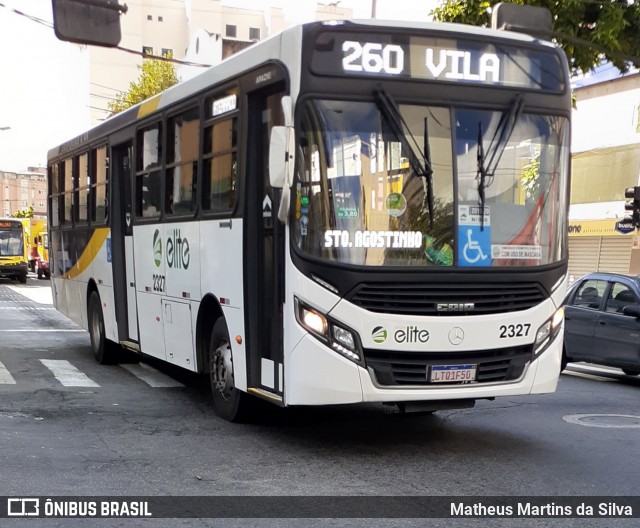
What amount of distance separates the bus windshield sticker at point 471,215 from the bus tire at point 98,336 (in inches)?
282

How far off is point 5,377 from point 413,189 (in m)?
6.62

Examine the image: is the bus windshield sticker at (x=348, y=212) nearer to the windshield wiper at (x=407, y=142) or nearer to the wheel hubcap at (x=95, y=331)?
the windshield wiper at (x=407, y=142)

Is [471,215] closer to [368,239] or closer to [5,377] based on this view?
[368,239]

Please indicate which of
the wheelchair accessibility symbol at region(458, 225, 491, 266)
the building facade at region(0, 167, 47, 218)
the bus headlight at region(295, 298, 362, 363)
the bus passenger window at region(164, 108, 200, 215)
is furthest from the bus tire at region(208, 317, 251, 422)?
the building facade at region(0, 167, 47, 218)

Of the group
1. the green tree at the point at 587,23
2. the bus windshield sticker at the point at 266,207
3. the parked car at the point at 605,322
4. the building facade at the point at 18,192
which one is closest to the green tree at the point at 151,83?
the green tree at the point at 587,23

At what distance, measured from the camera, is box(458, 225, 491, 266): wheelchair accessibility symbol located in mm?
7562

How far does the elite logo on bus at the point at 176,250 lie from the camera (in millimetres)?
9812

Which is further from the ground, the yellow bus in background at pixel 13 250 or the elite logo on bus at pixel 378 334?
the elite logo on bus at pixel 378 334

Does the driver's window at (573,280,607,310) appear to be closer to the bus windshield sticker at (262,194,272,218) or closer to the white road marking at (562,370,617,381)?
the white road marking at (562,370,617,381)

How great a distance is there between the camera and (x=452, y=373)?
7527mm

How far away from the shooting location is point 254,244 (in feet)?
26.9

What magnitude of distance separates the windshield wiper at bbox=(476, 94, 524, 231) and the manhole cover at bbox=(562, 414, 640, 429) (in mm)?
2976

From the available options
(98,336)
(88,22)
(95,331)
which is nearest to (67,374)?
(98,336)

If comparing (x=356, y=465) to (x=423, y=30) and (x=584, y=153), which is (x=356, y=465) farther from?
(x=584, y=153)
